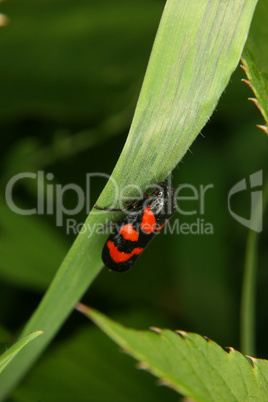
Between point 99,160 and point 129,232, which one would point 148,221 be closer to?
point 129,232

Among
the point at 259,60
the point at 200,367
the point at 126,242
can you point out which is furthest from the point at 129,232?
the point at 259,60

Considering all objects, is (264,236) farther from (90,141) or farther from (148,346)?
(148,346)

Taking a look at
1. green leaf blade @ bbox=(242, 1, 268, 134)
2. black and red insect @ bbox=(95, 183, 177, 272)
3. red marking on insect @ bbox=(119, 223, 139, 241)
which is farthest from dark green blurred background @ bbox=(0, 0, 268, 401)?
green leaf blade @ bbox=(242, 1, 268, 134)

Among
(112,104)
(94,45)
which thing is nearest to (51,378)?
(112,104)

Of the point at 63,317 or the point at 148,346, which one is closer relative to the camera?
the point at 148,346

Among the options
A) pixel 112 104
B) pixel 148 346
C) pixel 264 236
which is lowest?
pixel 148 346
